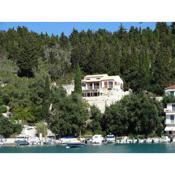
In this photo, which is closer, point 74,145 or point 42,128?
point 74,145

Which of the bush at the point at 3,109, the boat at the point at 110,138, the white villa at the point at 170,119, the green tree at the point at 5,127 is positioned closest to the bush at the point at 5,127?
the green tree at the point at 5,127

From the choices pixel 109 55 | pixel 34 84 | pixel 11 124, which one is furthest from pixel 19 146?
pixel 109 55

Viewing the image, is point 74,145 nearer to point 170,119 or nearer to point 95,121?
point 95,121

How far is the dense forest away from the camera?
17766mm

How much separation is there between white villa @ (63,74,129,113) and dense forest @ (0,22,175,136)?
39 cm

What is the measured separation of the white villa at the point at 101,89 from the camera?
63.8 ft

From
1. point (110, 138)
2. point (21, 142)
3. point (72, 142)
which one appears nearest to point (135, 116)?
point (110, 138)

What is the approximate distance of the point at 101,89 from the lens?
21.5 meters

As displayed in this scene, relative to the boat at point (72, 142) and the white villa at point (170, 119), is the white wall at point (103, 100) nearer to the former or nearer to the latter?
the white villa at point (170, 119)

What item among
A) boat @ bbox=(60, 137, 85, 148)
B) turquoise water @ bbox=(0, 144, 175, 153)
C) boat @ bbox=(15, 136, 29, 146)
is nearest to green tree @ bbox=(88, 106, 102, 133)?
boat @ bbox=(60, 137, 85, 148)

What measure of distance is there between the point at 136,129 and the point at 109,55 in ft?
15.0

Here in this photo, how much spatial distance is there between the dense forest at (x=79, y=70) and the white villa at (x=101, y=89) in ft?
1.29

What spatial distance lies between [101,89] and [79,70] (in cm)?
119

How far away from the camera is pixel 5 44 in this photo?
23.3 meters
